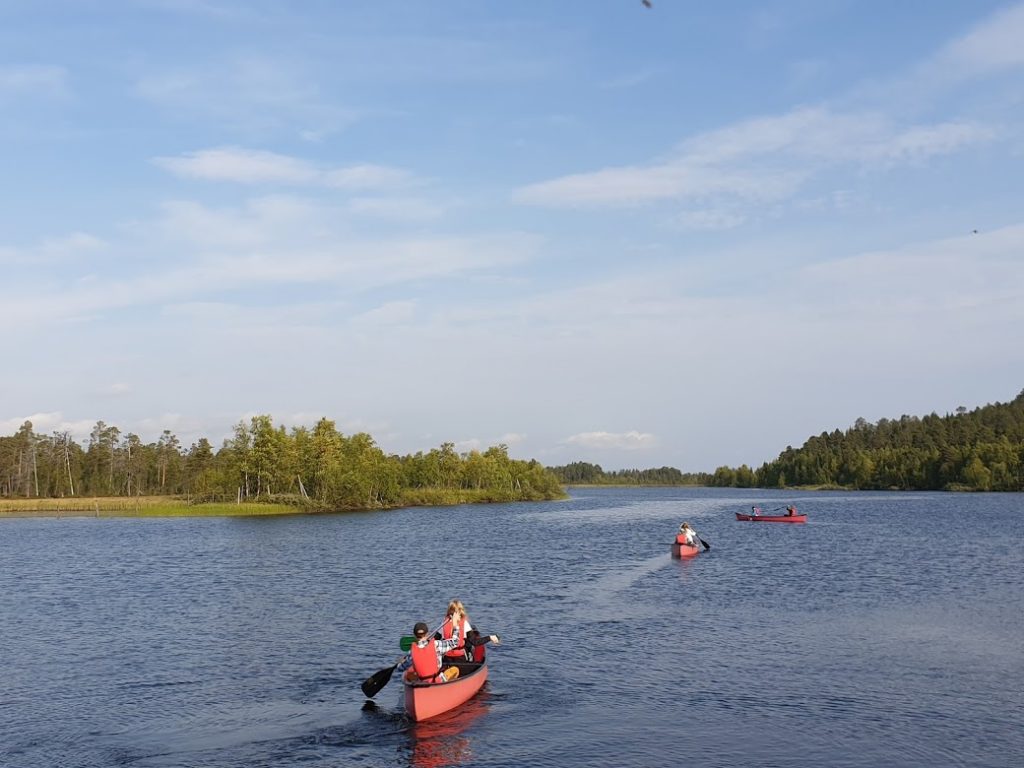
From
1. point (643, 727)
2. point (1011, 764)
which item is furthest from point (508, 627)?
point (1011, 764)

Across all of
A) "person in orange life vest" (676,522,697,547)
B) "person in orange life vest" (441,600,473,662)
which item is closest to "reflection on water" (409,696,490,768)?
"person in orange life vest" (441,600,473,662)

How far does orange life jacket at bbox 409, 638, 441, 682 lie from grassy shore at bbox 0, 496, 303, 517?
380 feet

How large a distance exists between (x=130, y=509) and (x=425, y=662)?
444 ft

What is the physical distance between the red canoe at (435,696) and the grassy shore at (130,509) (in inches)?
4545

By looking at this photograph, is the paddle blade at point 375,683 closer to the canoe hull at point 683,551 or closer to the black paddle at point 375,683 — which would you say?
the black paddle at point 375,683

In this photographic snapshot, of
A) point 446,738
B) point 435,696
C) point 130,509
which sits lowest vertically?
point 446,738

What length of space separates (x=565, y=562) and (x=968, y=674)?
130ft

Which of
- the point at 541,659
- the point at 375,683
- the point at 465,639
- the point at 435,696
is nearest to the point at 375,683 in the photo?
the point at 375,683

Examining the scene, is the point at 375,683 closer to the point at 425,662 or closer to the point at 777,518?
the point at 425,662

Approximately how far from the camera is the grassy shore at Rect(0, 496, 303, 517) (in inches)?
5394

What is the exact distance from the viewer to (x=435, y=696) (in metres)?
26.2

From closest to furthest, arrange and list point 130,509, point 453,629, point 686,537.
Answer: point 453,629 < point 686,537 < point 130,509

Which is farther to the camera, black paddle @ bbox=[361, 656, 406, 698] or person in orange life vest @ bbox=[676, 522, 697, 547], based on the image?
person in orange life vest @ bbox=[676, 522, 697, 547]

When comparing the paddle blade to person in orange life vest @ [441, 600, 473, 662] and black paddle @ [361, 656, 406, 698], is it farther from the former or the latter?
person in orange life vest @ [441, 600, 473, 662]
